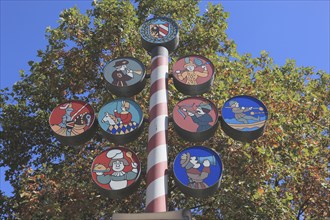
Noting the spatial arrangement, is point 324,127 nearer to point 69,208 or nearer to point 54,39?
point 69,208

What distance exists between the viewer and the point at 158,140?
17.5 feet

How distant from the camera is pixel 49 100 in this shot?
1395 centimetres

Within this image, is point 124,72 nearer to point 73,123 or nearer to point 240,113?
point 73,123

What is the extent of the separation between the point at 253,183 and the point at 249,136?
4.05 m

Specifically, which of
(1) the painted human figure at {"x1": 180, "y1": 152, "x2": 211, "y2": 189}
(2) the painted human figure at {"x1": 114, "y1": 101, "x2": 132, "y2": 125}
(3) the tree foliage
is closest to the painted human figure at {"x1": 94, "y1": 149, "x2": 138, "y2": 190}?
(2) the painted human figure at {"x1": 114, "y1": 101, "x2": 132, "y2": 125}

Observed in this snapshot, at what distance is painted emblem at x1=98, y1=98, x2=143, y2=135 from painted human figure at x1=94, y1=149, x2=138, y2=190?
376mm

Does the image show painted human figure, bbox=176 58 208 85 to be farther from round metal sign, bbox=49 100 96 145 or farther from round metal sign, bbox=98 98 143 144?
round metal sign, bbox=49 100 96 145

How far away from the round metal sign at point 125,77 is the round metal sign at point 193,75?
1.87 feet

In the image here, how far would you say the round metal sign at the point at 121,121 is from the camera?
5.64 m

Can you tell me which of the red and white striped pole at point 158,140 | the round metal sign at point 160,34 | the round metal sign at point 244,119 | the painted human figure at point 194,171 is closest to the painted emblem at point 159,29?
the round metal sign at point 160,34

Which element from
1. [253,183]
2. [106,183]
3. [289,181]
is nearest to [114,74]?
[106,183]

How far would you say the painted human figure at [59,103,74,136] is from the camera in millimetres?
5836

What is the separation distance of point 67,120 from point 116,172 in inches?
49.8

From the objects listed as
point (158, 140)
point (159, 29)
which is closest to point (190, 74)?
point (159, 29)
